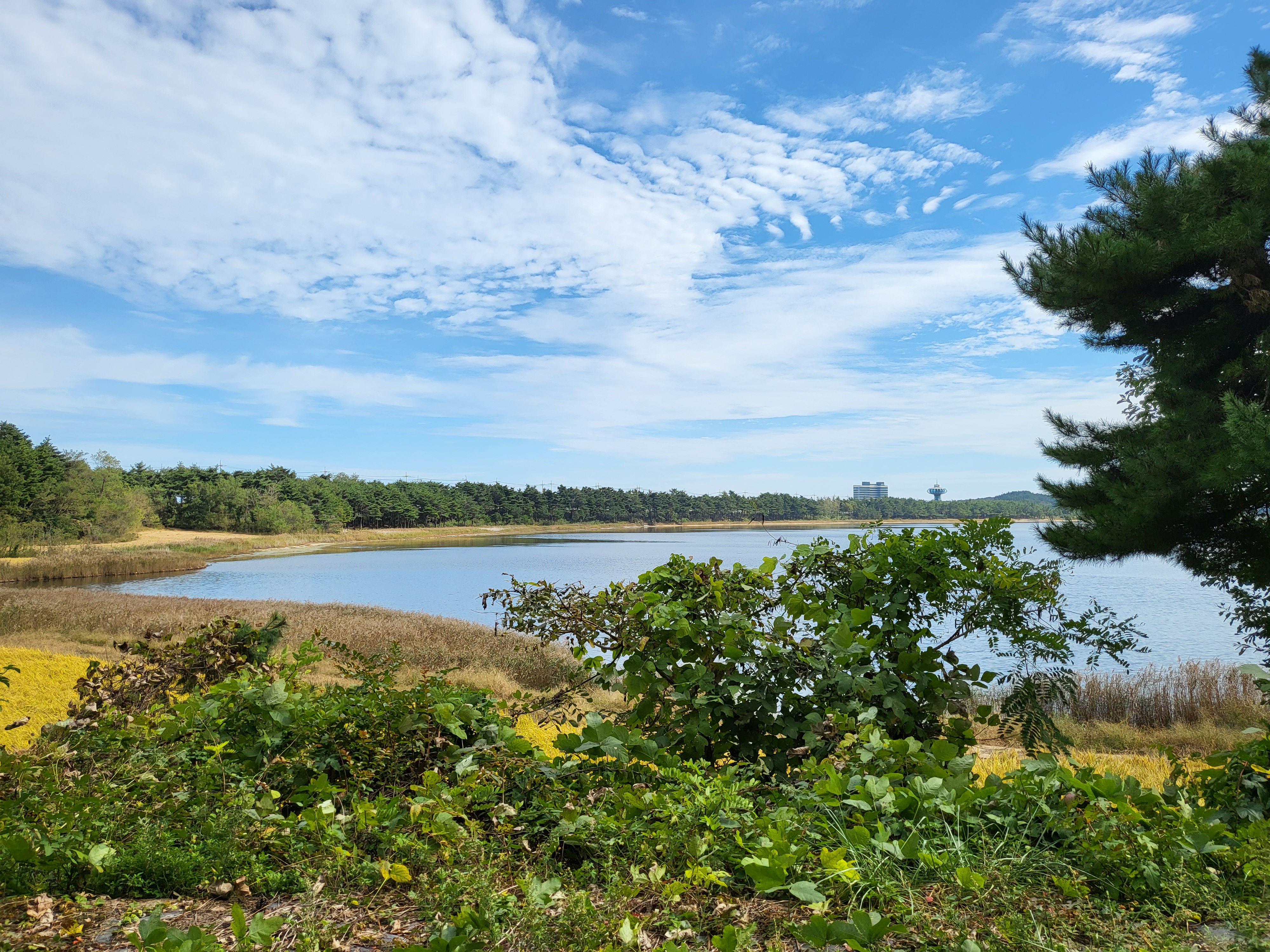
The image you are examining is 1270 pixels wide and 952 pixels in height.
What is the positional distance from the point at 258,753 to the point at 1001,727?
10.9 feet

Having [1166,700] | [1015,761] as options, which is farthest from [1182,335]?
[1015,761]

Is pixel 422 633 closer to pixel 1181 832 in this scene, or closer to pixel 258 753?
pixel 258 753

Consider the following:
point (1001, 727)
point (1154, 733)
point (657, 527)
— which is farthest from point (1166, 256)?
point (657, 527)

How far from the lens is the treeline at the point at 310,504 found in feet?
172

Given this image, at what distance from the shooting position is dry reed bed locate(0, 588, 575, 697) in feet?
40.2

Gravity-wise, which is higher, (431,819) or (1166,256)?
(1166,256)

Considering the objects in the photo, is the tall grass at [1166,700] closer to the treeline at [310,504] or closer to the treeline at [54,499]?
the treeline at [310,504]

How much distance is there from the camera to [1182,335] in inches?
378

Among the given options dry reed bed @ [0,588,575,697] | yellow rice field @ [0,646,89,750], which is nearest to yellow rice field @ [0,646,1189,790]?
yellow rice field @ [0,646,89,750]

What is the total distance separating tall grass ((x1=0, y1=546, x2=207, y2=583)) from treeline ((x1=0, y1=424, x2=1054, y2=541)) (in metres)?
5.11

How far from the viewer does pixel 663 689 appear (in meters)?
3.05

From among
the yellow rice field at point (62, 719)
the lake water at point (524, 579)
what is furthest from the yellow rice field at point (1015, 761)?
the lake water at point (524, 579)

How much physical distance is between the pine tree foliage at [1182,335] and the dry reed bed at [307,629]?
779 cm

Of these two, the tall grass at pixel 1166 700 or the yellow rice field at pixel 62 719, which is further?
the tall grass at pixel 1166 700
